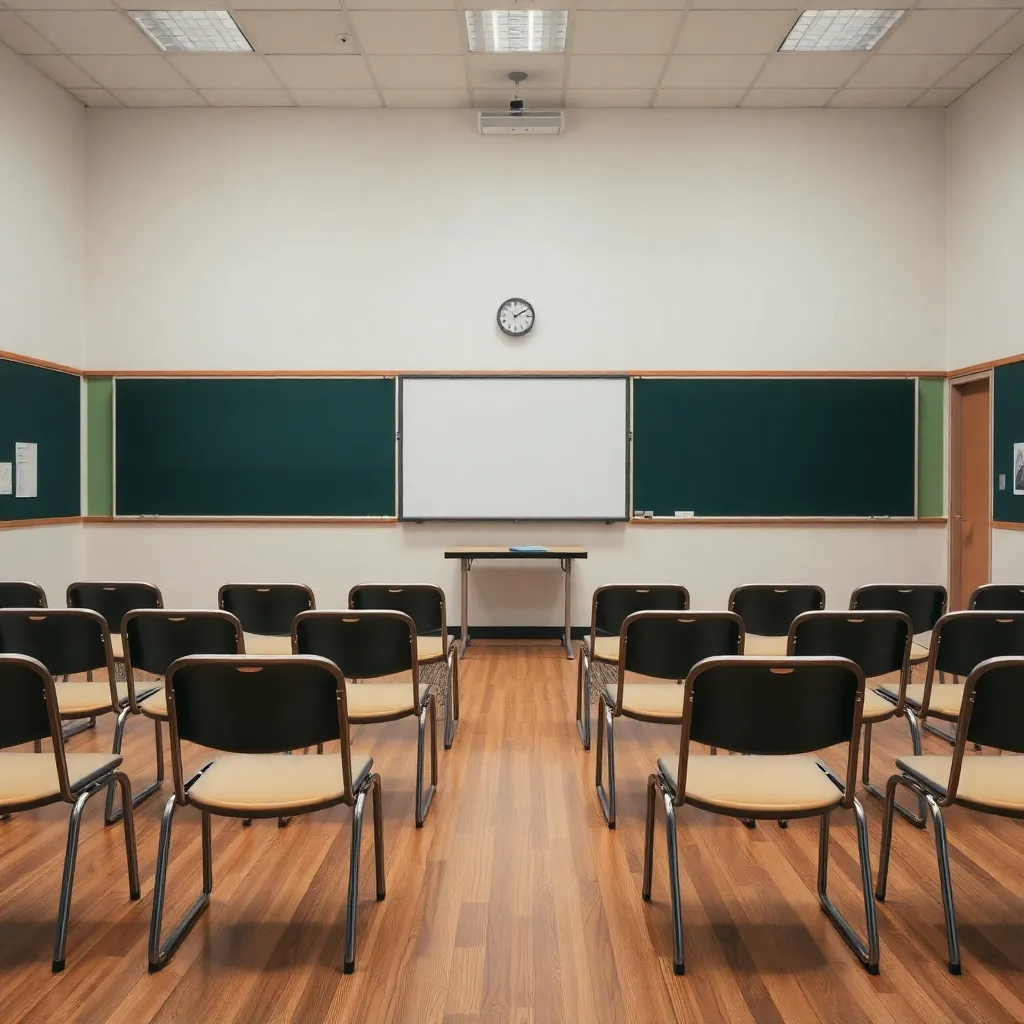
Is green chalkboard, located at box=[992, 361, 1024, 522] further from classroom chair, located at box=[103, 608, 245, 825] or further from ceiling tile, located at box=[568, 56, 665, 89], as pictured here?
classroom chair, located at box=[103, 608, 245, 825]

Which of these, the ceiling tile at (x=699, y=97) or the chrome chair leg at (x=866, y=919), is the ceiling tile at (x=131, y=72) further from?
the chrome chair leg at (x=866, y=919)

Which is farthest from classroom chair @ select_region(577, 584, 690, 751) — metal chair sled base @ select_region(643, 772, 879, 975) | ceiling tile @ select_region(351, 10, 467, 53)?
ceiling tile @ select_region(351, 10, 467, 53)

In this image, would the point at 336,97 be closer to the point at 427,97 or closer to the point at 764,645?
the point at 427,97

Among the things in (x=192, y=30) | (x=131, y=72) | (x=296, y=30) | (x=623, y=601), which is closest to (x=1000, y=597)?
(x=623, y=601)

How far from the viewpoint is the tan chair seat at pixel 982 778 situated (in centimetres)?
225

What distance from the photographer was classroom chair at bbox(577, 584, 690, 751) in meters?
4.18

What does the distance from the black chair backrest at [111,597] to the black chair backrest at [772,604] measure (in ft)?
10.0

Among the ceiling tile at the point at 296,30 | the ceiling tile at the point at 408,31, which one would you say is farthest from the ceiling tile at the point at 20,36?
the ceiling tile at the point at 408,31

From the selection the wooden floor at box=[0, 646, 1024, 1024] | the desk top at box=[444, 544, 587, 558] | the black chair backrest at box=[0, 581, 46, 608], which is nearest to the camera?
the wooden floor at box=[0, 646, 1024, 1024]

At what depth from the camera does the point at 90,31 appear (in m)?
5.84

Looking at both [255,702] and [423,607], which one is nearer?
[255,702]

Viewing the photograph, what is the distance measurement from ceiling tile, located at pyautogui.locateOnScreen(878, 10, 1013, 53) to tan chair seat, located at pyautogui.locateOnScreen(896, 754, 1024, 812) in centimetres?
538

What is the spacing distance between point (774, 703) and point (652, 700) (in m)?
1.08

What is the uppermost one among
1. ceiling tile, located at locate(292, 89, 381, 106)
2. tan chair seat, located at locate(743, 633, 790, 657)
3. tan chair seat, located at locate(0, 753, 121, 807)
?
ceiling tile, located at locate(292, 89, 381, 106)
